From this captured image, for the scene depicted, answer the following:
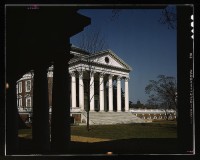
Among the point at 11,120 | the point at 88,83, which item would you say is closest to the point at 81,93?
the point at 88,83

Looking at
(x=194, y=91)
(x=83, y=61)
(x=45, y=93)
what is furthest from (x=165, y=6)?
(x=45, y=93)

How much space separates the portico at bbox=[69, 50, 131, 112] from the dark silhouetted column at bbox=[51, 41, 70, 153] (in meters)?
0.08

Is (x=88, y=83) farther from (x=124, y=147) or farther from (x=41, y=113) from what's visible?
(x=124, y=147)

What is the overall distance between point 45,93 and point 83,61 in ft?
1.62

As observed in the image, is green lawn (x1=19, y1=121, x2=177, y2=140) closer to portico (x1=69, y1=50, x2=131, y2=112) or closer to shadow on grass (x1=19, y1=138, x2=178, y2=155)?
shadow on grass (x1=19, y1=138, x2=178, y2=155)

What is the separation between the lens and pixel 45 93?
3016 millimetres

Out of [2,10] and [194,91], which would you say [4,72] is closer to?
[2,10]

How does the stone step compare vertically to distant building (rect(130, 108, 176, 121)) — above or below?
below

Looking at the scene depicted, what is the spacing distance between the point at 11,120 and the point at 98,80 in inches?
36.5

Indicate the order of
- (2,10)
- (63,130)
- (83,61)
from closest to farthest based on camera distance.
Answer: (2,10) < (63,130) < (83,61)

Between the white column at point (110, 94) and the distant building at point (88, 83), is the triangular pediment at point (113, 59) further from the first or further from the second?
the white column at point (110, 94)

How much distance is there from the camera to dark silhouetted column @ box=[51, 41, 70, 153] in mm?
2934

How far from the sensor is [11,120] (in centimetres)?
279

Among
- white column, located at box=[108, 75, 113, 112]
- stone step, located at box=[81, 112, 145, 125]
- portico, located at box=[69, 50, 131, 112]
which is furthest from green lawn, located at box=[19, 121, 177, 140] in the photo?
white column, located at box=[108, 75, 113, 112]
